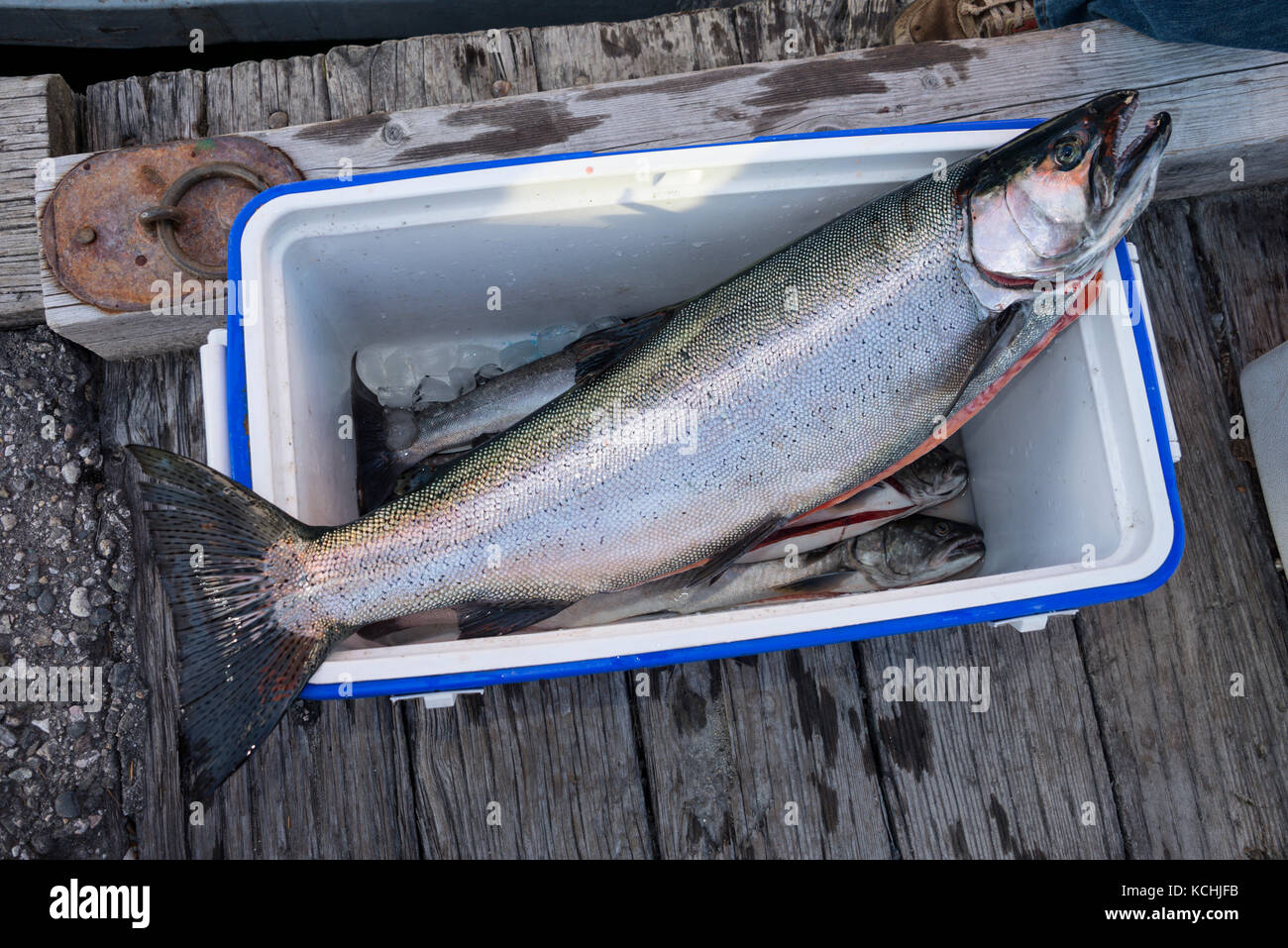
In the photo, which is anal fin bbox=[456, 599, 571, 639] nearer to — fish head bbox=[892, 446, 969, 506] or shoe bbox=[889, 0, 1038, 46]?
fish head bbox=[892, 446, 969, 506]

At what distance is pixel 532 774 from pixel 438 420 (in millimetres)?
799

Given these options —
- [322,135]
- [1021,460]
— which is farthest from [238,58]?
[1021,460]

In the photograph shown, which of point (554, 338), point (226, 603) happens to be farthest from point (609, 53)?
point (226, 603)

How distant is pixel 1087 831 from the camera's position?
180cm

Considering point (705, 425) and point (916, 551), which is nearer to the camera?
point (705, 425)

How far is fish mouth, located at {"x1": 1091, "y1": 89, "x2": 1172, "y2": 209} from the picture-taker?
135 centimetres

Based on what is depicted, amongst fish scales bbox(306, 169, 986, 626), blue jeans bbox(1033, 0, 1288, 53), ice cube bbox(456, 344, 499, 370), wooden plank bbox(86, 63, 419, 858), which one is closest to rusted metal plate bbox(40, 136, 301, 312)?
wooden plank bbox(86, 63, 419, 858)

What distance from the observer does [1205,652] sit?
1852 mm

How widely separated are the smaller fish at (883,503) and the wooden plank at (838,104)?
734 mm

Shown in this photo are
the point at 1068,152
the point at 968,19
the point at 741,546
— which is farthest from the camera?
the point at 968,19

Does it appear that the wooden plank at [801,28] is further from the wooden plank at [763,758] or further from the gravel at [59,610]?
the gravel at [59,610]

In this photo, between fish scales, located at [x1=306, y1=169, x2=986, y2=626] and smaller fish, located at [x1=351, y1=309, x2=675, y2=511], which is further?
smaller fish, located at [x1=351, y1=309, x2=675, y2=511]

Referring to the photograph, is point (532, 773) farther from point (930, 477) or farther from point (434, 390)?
point (930, 477)
